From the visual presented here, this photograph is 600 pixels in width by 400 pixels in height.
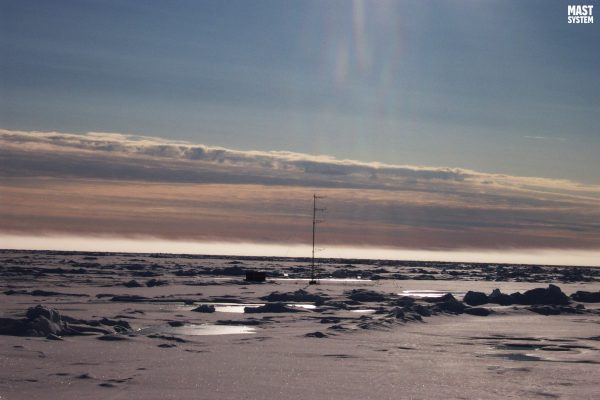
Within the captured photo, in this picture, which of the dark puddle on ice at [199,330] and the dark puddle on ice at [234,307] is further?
the dark puddle on ice at [234,307]

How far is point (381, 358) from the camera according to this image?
1324 cm

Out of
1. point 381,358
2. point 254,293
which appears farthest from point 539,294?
point 381,358

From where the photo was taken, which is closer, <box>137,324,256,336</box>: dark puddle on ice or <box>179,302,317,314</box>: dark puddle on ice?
<box>137,324,256,336</box>: dark puddle on ice

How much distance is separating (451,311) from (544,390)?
14.1 metres

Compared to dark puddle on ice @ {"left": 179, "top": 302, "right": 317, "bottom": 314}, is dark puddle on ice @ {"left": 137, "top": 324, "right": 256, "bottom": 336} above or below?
above

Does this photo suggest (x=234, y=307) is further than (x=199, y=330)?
Yes

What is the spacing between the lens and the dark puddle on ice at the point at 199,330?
54.9ft

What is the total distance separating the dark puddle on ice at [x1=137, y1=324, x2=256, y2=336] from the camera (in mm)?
16734

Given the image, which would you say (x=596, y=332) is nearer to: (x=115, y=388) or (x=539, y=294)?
(x=539, y=294)

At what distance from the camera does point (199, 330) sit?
1744 centimetres

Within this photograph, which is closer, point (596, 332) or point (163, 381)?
point (163, 381)

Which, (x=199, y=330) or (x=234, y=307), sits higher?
(x=199, y=330)

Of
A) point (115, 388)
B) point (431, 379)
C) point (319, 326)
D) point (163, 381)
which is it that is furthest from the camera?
point (319, 326)

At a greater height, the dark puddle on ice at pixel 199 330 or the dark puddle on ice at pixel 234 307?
the dark puddle on ice at pixel 199 330
